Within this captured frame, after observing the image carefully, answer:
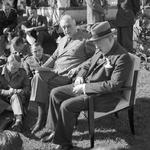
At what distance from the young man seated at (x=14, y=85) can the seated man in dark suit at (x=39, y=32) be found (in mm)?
3563

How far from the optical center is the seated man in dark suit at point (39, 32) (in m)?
9.03

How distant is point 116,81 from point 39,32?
17.9ft

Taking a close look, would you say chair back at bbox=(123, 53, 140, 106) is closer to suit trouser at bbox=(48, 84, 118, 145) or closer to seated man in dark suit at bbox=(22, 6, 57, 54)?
suit trouser at bbox=(48, 84, 118, 145)

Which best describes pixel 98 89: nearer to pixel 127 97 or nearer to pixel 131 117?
pixel 127 97

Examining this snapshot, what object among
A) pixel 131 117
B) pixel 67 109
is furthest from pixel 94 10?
pixel 67 109

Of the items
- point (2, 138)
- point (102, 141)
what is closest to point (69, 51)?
point (102, 141)

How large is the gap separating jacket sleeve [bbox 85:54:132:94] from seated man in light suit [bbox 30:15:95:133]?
30.6 inches

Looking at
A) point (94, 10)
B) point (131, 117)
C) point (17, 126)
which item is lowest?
point (17, 126)

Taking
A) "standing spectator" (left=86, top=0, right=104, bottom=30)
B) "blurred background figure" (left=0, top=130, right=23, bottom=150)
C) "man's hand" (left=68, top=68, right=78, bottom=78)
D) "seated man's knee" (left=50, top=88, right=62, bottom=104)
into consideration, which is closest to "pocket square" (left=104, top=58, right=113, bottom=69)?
"seated man's knee" (left=50, top=88, right=62, bottom=104)

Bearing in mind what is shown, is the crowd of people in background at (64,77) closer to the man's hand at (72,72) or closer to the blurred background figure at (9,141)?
the man's hand at (72,72)

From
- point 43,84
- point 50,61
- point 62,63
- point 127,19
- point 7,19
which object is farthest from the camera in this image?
point 7,19

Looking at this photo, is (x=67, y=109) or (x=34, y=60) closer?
(x=67, y=109)

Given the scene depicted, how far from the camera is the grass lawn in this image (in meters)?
4.64

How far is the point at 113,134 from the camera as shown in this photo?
4957mm
